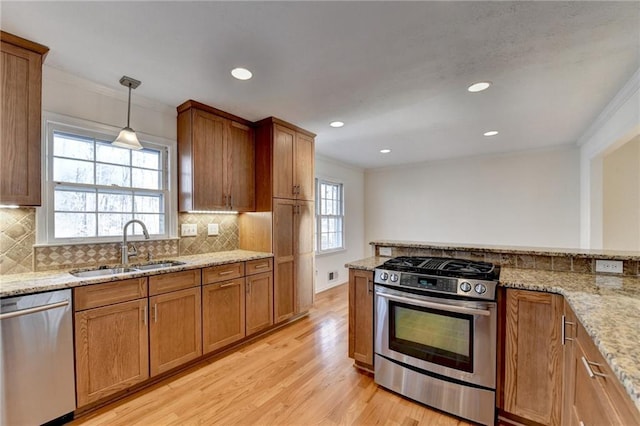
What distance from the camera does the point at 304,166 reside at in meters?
3.64

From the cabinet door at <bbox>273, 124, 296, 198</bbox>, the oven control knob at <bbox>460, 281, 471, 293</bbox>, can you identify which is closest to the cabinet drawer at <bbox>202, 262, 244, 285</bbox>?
the cabinet door at <bbox>273, 124, 296, 198</bbox>

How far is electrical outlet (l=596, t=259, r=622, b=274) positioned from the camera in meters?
1.86

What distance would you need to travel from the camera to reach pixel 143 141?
268 cm

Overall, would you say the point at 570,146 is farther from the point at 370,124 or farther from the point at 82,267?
the point at 82,267

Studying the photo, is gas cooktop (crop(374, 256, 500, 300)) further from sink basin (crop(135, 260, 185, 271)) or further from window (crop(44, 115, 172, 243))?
window (crop(44, 115, 172, 243))

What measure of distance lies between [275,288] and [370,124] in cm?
228

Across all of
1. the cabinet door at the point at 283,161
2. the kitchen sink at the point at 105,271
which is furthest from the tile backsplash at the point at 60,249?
the cabinet door at the point at 283,161

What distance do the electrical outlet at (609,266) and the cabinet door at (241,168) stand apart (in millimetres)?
3146

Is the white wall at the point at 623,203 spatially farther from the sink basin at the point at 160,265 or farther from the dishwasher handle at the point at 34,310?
the dishwasher handle at the point at 34,310

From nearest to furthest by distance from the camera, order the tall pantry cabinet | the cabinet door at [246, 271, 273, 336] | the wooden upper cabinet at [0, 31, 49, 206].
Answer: the wooden upper cabinet at [0, 31, 49, 206]
the cabinet door at [246, 271, 273, 336]
the tall pantry cabinet

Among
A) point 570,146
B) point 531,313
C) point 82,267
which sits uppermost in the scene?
point 570,146

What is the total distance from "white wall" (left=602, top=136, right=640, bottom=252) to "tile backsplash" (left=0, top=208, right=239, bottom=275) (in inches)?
203

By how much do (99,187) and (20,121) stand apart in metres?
0.72

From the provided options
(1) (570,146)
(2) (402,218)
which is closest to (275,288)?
(2) (402,218)
